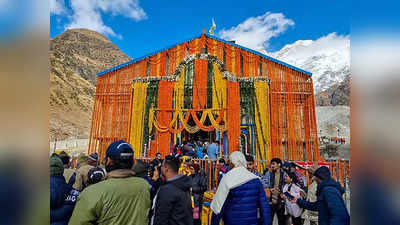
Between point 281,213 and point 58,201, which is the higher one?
point 58,201

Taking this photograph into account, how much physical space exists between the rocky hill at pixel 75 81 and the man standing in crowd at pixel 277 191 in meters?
4.47

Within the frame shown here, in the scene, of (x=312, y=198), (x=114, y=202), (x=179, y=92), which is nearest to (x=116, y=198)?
(x=114, y=202)

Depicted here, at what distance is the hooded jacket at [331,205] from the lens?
2928 mm

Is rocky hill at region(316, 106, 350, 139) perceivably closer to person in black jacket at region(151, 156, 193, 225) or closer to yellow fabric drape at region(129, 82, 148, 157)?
yellow fabric drape at region(129, 82, 148, 157)

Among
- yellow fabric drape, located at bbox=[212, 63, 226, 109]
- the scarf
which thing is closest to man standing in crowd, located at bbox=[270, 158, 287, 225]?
the scarf

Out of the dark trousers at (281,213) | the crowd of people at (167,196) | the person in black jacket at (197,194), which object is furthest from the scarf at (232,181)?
the dark trousers at (281,213)

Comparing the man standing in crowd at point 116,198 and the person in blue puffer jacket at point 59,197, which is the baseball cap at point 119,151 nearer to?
the man standing in crowd at point 116,198

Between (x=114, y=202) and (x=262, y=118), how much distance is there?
12318 mm

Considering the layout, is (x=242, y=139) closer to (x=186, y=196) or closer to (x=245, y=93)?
(x=245, y=93)

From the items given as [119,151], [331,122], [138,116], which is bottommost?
Answer: [119,151]

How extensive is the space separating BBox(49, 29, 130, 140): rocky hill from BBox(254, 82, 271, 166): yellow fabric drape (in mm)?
10091

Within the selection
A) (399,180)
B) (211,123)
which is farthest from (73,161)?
(399,180)

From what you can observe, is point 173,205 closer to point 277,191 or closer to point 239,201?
point 239,201

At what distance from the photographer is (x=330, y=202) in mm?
3012
